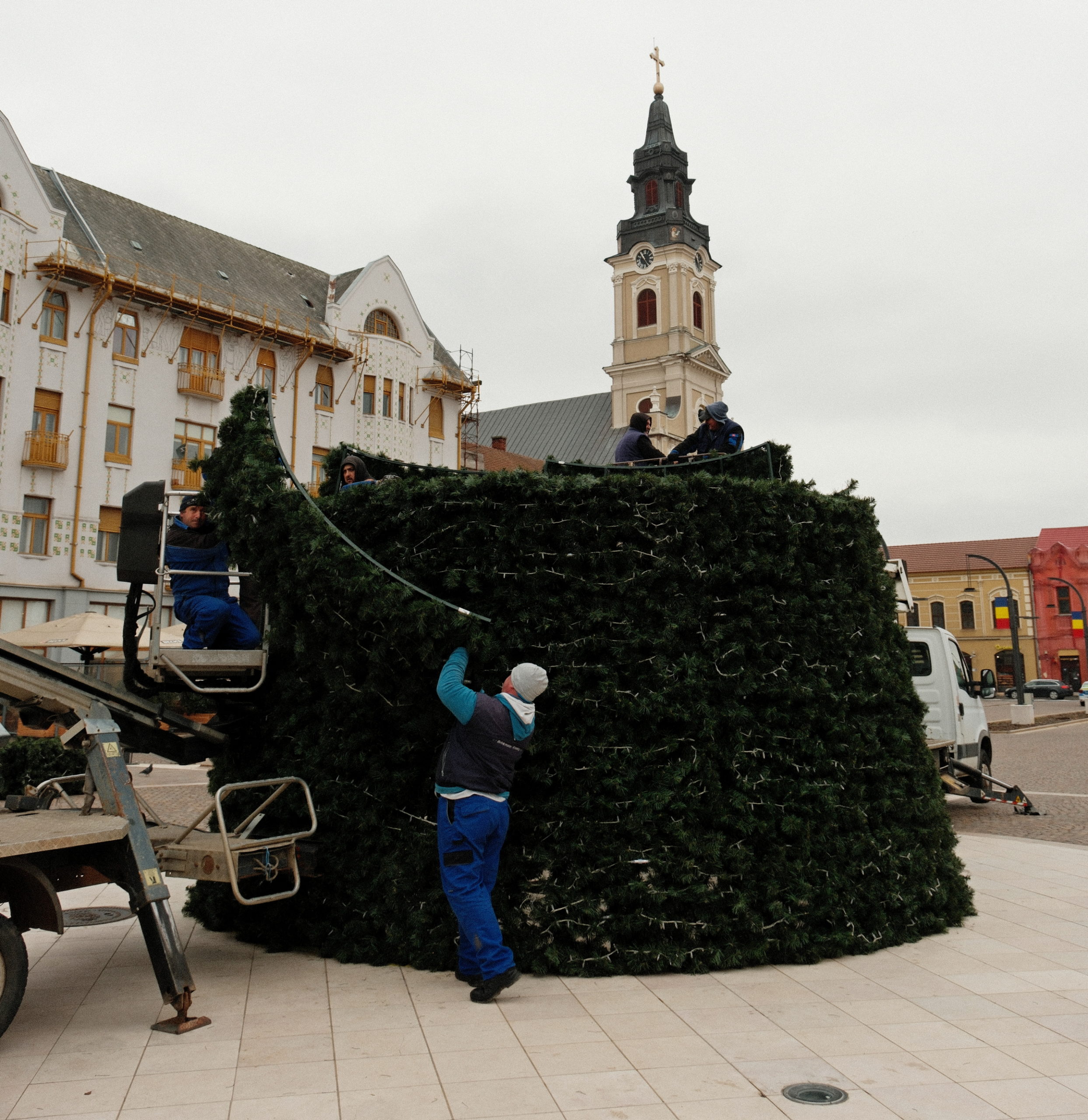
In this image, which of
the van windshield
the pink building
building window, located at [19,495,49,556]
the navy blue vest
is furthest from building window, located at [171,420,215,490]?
the pink building

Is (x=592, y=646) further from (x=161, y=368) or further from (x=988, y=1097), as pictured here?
(x=161, y=368)

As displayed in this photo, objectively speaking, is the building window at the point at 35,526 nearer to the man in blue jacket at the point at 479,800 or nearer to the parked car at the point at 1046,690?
the man in blue jacket at the point at 479,800

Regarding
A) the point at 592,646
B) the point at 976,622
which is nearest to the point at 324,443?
the point at 592,646

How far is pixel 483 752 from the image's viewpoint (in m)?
5.84

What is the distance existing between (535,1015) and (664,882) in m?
1.24

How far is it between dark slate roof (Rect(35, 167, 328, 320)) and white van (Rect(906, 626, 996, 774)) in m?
25.6

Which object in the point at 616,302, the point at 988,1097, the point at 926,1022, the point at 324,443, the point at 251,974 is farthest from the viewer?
the point at 616,302

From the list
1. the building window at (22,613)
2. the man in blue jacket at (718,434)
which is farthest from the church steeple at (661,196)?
the man in blue jacket at (718,434)

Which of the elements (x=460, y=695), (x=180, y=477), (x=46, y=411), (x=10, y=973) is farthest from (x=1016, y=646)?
(x=10, y=973)

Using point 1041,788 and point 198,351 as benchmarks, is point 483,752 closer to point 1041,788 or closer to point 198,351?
point 1041,788

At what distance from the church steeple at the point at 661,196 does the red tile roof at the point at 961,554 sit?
1144 inches

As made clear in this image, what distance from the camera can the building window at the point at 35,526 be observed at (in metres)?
27.1

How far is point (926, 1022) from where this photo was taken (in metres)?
5.37

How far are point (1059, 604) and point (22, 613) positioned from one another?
69.6 meters
